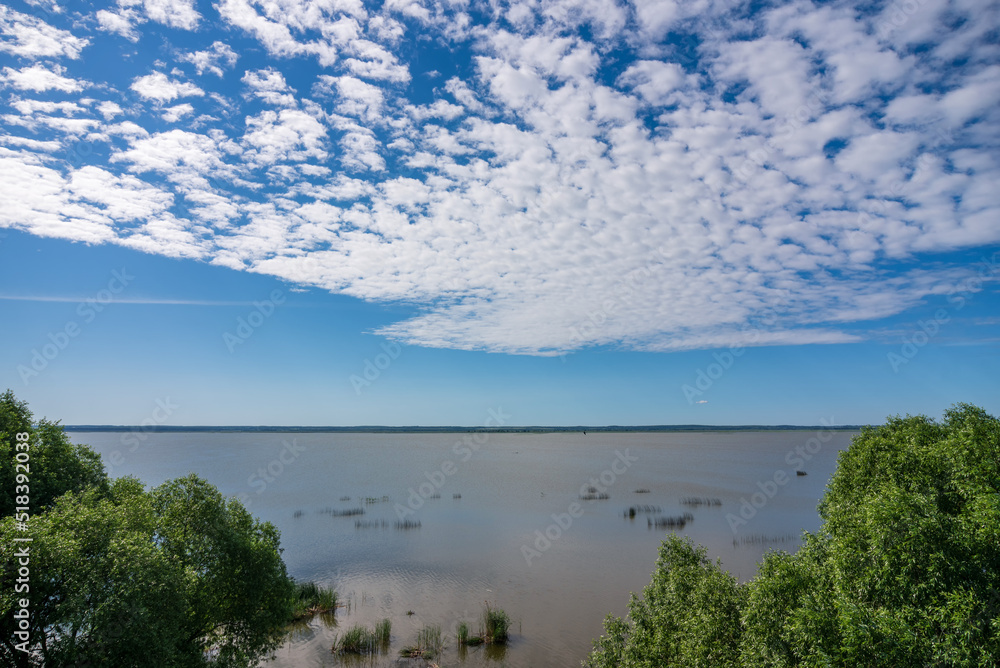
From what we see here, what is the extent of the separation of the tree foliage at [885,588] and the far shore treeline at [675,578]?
0.05 m

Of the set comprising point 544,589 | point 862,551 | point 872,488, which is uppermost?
point 872,488

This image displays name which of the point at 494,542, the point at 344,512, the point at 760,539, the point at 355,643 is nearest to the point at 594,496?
the point at 760,539

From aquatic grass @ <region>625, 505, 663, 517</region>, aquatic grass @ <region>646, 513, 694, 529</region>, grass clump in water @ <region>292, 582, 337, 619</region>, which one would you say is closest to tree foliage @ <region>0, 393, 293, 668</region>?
grass clump in water @ <region>292, 582, 337, 619</region>

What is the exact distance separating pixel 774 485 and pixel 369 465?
301 ft

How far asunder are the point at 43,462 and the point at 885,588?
31.5 meters

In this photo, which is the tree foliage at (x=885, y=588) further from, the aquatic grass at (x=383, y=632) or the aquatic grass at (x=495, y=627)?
the aquatic grass at (x=383, y=632)

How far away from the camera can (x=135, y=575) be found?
51.2 ft

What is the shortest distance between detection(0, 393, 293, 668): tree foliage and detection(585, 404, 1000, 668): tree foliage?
16249 millimetres

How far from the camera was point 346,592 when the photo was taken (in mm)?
37188

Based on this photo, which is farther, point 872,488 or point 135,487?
point 135,487

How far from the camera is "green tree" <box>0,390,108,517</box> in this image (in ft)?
64.0

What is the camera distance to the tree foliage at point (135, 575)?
46.1 feet

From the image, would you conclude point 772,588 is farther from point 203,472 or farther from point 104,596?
point 203,472

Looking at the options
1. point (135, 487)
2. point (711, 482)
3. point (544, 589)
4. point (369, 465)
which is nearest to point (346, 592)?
point (544, 589)
